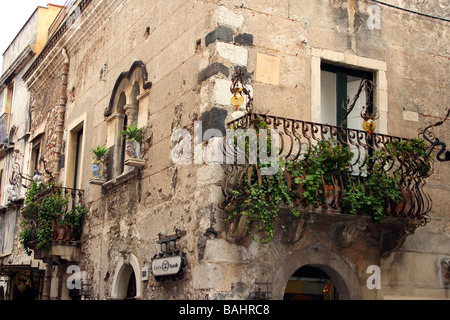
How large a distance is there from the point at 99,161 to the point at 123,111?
36.5 inches

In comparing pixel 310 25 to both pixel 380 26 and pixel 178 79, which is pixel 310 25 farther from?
pixel 178 79

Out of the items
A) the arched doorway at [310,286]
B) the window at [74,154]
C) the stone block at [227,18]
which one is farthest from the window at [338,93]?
the window at [74,154]

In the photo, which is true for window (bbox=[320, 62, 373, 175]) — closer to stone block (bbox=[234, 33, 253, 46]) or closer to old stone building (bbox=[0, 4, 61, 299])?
stone block (bbox=[234, 33, 253, 46])

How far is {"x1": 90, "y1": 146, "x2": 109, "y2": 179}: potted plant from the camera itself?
1097 cm

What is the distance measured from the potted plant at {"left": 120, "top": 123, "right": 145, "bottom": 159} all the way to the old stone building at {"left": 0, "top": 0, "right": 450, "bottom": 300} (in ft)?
0.16

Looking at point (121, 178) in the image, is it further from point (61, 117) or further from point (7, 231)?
point (7, 231)

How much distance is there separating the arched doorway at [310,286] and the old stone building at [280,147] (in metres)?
0.02

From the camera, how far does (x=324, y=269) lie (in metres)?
8.53

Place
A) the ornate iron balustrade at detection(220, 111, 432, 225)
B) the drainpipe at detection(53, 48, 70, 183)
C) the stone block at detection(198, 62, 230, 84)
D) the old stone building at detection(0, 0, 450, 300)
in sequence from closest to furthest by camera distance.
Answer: the ornate iron balustrade at detection(220, 111, 432, 225), the old stone building at detection(0, 0, 450, 300), the stone block at detection(198, 62, 230, 84), the drainpipe at detection(53, 48, 70, 183)

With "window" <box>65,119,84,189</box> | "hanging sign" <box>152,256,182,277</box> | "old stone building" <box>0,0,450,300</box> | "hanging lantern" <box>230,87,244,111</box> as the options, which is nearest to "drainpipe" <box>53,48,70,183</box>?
"window" <box>65,119,84,189</box>

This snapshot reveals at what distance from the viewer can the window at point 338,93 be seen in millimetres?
9250

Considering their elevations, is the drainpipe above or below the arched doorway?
above

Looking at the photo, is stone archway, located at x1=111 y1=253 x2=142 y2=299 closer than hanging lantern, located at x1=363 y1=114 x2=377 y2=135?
No

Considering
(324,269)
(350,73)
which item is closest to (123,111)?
(350,73)
